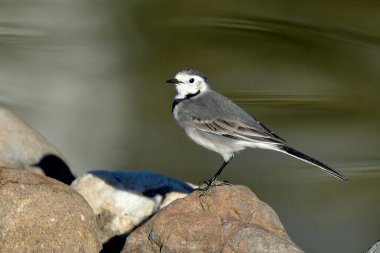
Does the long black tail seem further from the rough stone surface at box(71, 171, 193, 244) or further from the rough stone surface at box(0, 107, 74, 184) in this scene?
the rough stone surface at box(0, 107, 74, 184)

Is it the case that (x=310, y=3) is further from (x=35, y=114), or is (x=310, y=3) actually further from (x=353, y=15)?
(x=35, y=114)

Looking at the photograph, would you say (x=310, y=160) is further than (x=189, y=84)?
No

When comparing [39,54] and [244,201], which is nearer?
[244,201]

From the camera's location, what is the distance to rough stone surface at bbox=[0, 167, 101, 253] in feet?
24.6

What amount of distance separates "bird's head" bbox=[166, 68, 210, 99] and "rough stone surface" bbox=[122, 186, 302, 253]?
1.48m

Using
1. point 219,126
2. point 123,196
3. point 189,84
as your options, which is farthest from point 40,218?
point 189,84

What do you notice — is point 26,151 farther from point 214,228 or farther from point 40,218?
point 214,228

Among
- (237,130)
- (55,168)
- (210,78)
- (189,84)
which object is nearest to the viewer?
(237,130)

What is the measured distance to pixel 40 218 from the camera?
7.57 metres

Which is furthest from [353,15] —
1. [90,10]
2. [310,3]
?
[90,10]

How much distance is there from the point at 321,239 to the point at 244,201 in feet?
9.17

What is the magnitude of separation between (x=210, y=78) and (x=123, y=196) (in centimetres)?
363

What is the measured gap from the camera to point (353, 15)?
38.9ft

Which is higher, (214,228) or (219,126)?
(219,126)
